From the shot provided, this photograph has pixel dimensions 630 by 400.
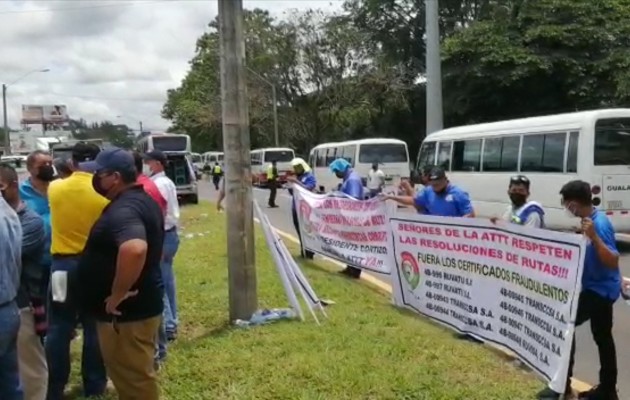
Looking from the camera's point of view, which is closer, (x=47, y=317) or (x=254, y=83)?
(x=47, y=317)

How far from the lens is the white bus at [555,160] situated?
42.8ft

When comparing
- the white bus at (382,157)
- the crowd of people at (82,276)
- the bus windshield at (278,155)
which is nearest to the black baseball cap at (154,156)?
the crowd of people at (82,276)

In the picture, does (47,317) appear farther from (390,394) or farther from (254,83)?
(254,83)

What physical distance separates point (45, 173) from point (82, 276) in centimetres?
171

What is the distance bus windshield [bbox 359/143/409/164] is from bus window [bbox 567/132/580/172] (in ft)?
48.5

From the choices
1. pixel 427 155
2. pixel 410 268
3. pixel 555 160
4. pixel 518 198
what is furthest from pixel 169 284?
pixel 427 155

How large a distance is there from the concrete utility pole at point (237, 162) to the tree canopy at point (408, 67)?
24.5 m

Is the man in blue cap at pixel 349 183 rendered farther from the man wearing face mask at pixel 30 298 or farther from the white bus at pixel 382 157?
the white bus at pixel 382 157

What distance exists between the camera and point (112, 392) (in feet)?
17.4

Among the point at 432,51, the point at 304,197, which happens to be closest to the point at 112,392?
the point at 304,197

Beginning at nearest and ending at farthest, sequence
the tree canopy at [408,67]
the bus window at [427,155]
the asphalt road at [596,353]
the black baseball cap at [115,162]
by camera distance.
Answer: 1. the black baseball cap at [115,162]
2. the asphalt road at [596,353]
3. the bus window at [427,155]
4. the tree canopy at [408,67]

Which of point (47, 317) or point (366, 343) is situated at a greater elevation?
point (47, 317)

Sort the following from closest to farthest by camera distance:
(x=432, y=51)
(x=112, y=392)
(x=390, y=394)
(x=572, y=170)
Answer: (x=390, y=394) < (x=112, y=392) < (x=572, y=170) < (x=432, y=51)

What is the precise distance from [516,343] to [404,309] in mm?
2151
